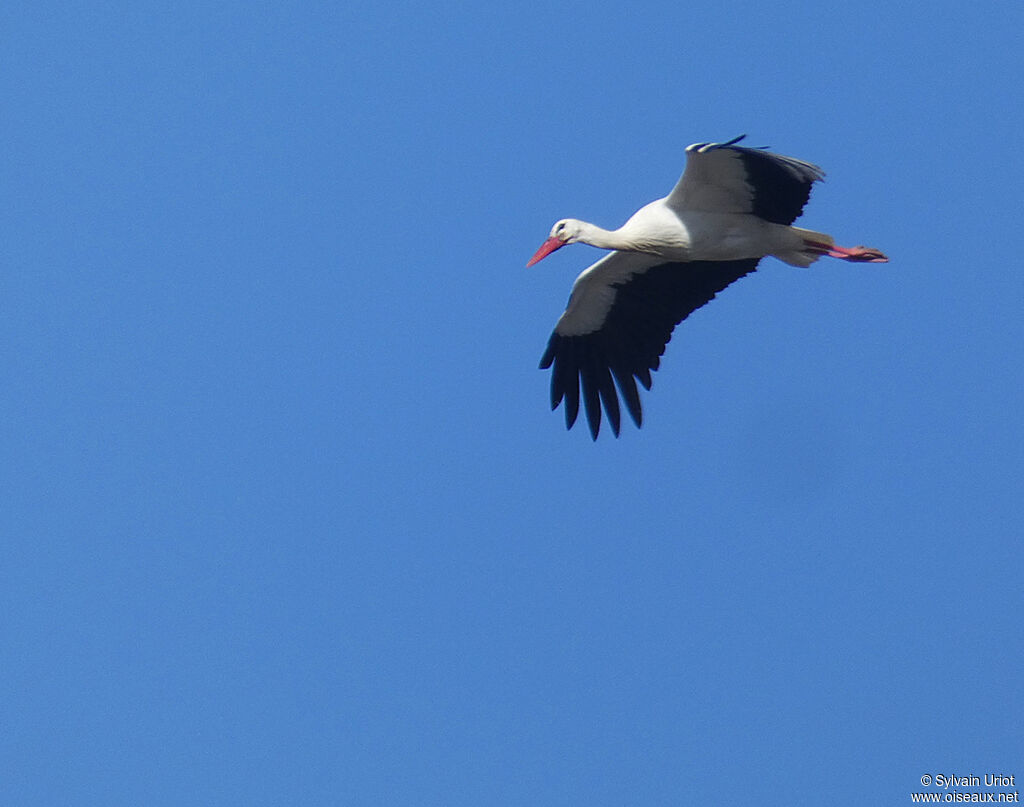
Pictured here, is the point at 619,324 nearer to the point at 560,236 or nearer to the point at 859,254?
the point at 560,236

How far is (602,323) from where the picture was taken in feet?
35.4

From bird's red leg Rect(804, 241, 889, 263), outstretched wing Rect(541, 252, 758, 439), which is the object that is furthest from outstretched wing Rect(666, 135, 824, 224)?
outstretched wing Rect(541, 252, 758, 439)

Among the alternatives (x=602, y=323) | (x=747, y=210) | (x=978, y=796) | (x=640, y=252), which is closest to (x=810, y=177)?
(x=747, y=210)

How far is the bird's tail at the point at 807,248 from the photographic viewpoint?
966 centimetres

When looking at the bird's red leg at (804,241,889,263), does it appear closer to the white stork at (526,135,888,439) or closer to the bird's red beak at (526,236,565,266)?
the white stork at (526,135,888,439)

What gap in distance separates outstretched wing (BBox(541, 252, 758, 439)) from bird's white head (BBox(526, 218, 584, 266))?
1.24ft

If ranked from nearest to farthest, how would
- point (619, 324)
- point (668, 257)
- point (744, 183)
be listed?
1. point (744, 183)
2. point (668, 257)
3. point (619, 324)

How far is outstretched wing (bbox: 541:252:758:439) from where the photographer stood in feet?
34.6

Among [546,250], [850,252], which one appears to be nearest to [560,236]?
[546,250]

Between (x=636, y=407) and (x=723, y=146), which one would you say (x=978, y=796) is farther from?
(x=723, y=146)

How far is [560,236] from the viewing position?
33.4 feet

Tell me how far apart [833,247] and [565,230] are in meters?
1.71

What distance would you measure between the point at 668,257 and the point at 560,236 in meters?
0.78

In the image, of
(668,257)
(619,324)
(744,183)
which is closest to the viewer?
(744,183)
